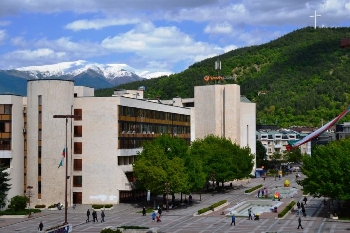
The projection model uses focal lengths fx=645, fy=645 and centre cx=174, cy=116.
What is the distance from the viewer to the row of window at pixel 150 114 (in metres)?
108

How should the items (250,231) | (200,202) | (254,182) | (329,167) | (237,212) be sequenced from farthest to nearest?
(254,182), (200,202), (237,212), (329,167), (250,231)

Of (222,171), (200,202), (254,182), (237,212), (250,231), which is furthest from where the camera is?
→ (254,182)

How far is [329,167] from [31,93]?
47428 millimetres

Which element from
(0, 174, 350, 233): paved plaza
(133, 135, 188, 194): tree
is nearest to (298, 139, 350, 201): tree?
(0, 174, 350, 233): paved plaza

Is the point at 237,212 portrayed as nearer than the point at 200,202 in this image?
Yes

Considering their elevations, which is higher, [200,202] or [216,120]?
[216,120]

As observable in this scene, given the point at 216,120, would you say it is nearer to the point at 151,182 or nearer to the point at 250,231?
the point at 151,182

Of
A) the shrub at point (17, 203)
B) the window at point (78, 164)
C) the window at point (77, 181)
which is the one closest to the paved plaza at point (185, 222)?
the shrub at point (17, 203)

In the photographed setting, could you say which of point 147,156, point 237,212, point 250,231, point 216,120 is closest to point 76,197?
point 147,156

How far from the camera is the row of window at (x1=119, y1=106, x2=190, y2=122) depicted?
108 m

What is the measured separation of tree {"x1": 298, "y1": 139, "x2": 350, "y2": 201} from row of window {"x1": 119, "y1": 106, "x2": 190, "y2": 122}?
33031 mm

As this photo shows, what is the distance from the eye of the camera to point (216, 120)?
533ft

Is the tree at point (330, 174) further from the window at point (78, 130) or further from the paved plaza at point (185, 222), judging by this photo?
the window at point (78, 130)

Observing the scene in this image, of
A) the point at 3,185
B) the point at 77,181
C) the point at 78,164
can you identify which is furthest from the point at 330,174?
the point at 3,185
